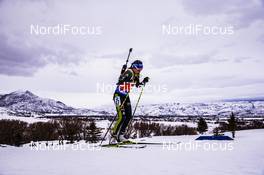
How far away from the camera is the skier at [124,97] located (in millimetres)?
8352

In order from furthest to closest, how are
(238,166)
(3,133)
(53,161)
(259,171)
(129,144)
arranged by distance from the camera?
1. (3,133)
2. (129,144)
3. (53,161)
4. (238,166)
5. (259,171)

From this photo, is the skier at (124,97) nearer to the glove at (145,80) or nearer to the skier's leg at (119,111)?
the skier's leg at (119,111)

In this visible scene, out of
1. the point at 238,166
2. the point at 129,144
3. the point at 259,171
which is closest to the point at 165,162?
Answer: the point at 238,166

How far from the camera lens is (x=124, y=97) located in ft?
27.7

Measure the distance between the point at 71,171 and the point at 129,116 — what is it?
4.37m

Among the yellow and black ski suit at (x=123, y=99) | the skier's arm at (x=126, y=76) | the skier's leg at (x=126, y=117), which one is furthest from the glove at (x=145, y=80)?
the skier's leg at (x=126, y=117)

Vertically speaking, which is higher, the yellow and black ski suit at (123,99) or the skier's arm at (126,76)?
the skier's arm at (126,76)

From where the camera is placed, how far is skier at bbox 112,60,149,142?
835 cm

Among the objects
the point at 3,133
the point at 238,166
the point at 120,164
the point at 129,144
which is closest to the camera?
the point at 238,166

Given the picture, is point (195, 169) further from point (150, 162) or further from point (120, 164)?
point (120, 164)

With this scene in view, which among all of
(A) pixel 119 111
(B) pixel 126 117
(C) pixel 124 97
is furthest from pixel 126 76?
(B) pixel 126 117

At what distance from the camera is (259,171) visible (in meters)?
4.11

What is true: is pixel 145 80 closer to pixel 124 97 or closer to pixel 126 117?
pixel 124 97

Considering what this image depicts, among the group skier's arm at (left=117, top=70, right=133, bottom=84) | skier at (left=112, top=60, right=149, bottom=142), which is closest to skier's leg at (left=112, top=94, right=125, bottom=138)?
skier at (left=112, top=60, right=149, bottom=142)
